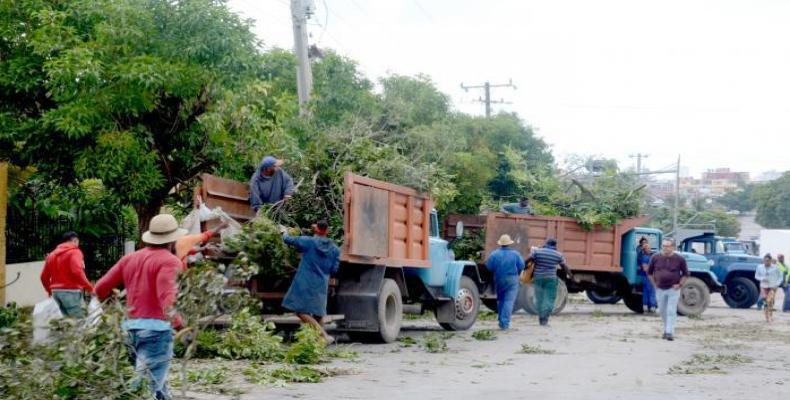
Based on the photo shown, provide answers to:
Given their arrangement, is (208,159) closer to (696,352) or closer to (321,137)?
(321,137)

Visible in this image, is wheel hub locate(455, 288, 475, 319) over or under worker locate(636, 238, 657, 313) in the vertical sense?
under

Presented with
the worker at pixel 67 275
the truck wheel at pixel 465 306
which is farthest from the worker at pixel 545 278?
the worker at pixel 67 275

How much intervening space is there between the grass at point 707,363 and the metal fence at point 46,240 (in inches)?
468

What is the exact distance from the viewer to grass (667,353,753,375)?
1214cm

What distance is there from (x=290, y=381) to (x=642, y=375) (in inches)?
156

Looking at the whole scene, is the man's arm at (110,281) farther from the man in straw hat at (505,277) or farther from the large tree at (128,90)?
the man in straw hat at (505,277)

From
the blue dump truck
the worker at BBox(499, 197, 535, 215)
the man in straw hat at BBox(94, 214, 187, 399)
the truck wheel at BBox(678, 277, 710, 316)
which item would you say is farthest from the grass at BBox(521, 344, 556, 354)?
the blue dump truck

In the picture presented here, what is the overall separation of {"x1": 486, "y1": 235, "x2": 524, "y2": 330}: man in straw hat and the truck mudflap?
474 cm

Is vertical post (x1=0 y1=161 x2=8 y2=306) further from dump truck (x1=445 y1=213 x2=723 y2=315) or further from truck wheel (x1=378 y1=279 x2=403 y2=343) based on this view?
dump truck (x1=445 y1=213 x2=723 y2=315)

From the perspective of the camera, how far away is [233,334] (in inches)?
476

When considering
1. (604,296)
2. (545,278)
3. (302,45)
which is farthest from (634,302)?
(302,45)

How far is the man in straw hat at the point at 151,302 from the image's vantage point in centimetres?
742

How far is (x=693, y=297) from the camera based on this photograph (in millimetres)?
25016

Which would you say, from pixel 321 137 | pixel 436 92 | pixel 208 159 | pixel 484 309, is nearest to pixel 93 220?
pixel 208 159
